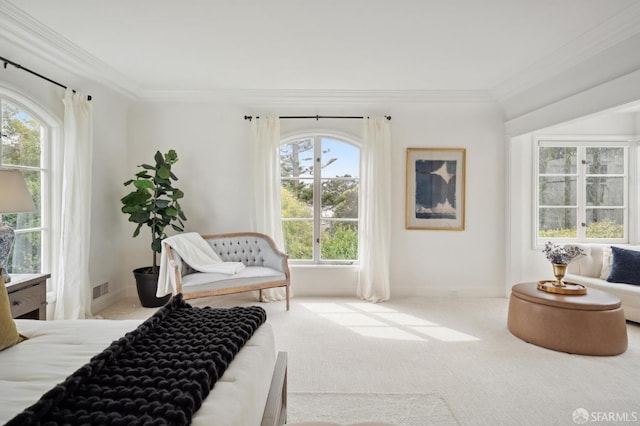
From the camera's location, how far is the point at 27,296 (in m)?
2.53

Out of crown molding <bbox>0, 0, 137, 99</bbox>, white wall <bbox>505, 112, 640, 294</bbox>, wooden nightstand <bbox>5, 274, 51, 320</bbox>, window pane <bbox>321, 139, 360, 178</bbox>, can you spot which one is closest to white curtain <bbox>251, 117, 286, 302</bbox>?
window pane <bbox>321, 139, 360, 178</bbox>

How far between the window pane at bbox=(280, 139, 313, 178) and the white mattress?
328 cm

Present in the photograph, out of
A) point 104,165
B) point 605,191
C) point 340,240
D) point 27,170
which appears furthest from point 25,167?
point 605,191

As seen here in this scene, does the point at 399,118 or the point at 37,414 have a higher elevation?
the point at 399,118

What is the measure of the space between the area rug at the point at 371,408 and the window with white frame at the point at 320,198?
2666 millimetres

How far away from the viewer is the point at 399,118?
481 cm

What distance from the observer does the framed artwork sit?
4797mm

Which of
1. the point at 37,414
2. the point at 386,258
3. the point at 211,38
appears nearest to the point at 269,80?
the point at 211,38

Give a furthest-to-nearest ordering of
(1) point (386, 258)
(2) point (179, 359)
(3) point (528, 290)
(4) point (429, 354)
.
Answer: (1) point (386, 258), (3) point (528, 290), (4) point (429, 354), (2) point (179, 359)

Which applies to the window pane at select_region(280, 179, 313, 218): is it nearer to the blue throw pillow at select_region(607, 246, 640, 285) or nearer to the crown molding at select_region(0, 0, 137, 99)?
the crown molding at select_region(0, 0, 137, 99)

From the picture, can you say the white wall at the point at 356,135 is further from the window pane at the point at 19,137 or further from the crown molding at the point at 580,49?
the window pane at the point at 19,137

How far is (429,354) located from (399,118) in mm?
3061

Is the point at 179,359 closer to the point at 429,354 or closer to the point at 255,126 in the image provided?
the point at 429,354

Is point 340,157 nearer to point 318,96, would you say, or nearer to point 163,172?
point 318,96
